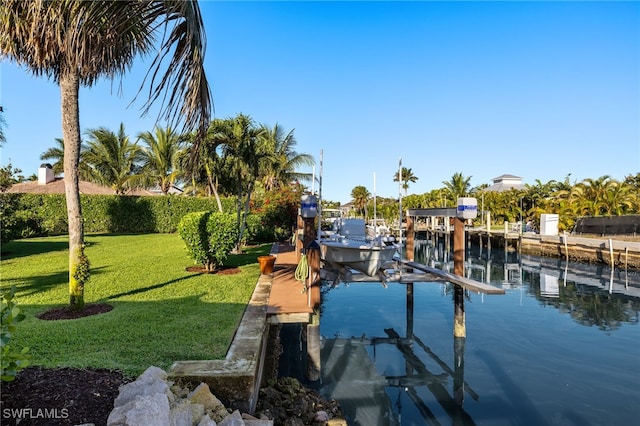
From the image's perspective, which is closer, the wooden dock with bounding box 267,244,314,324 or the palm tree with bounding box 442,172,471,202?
the wooden dock with bounding box 267,244,314,324

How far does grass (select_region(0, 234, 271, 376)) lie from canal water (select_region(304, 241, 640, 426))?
2.62m

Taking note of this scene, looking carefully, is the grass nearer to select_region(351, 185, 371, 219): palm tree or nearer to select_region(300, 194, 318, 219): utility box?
select_region(300, 194, 318, 219): utility box

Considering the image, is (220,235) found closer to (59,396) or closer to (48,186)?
(59,396)

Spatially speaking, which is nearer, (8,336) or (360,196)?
(8,336)

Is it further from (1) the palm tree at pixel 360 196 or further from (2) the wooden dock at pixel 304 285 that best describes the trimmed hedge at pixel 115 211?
(1) the palm tree at pixel 360 196

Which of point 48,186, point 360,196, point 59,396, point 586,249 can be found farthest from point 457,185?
point 59,396

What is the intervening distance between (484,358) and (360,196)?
62.9 m

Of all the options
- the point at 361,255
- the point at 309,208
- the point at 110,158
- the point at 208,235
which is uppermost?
the point at 110,158

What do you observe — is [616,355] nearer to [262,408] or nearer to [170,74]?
[262,408]

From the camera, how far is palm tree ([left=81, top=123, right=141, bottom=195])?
29281 millimetres

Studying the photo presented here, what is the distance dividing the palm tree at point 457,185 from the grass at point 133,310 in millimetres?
44697

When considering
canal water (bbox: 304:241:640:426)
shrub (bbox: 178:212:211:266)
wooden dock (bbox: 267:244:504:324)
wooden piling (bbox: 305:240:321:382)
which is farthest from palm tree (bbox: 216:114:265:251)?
wooden piling (bbox: 305:240:321:382)

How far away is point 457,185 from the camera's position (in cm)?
5347

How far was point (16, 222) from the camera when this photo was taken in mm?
15172
